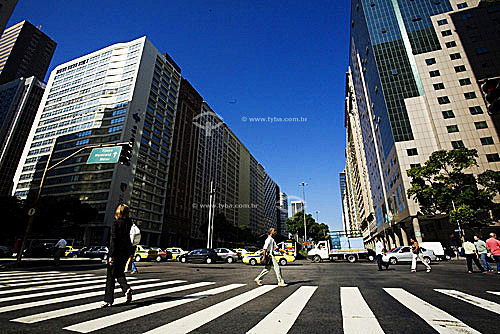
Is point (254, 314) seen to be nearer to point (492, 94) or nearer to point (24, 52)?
point (492, 94)

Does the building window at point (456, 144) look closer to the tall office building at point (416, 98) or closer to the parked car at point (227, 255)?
the tall office building at point (416, 98)

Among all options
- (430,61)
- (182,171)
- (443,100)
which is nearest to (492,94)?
(443,100)

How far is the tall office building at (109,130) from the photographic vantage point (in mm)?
52781

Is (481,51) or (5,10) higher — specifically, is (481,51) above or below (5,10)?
above

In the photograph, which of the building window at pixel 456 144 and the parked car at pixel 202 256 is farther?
the building window at pixel 456 144

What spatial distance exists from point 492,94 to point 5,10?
1336 inches

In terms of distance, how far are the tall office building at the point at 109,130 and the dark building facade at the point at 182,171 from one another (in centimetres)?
271

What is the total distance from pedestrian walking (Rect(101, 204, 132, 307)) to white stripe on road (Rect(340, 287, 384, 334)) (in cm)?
391

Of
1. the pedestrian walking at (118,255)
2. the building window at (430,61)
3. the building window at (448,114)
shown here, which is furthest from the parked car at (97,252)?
the building window at (430,61)

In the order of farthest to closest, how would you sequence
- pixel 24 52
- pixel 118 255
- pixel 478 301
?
pixel 24 52
pixel 478 301
pixel 118 255

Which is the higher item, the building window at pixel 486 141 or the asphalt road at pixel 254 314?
the building window at pixel 486 141

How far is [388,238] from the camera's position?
53.3 m

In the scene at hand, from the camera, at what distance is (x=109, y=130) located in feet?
184

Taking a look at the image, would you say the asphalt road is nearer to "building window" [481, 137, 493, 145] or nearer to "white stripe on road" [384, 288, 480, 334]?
"white stripe on road" [384, 288, 480, 334]
